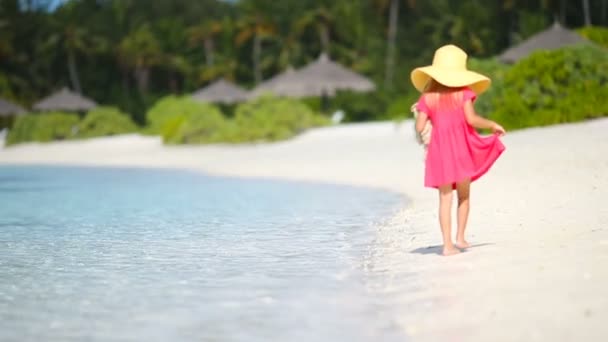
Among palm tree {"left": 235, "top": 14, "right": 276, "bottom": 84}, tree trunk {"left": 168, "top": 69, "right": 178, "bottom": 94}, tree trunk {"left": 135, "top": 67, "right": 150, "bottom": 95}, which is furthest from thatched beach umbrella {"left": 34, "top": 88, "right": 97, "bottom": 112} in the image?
tree trunk {"left": 168, "top": 69, "right": 178, "bottom": 94}

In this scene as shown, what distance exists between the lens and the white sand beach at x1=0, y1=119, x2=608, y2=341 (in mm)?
5430

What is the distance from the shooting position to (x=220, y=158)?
26703 millimetres

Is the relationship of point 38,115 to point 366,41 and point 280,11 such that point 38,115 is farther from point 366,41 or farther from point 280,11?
point 280,11

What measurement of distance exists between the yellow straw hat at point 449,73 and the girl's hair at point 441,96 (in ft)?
0.34

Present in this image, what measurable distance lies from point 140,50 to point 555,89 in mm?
41841

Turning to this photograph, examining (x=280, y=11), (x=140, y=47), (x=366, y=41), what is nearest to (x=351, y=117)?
(x=366, y=41)

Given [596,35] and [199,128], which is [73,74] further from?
[596,35]

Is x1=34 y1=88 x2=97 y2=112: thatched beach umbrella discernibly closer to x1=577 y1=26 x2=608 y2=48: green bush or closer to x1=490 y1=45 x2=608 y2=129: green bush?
x1=577 y1=26 x2=608 y2=48: green bush

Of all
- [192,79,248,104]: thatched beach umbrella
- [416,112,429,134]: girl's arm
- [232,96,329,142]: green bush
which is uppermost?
[416,112,429,134]: girl's arm

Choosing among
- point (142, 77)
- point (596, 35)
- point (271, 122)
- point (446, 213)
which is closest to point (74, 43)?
point (142, 77)

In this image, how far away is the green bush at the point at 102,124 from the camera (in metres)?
37.3

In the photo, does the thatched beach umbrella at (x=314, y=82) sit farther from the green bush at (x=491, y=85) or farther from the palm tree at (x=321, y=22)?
the palm tree at (x=321, y=22)

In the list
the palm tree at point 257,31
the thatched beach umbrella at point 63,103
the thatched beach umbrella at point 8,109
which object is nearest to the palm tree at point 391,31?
the palm tree at point 257,31

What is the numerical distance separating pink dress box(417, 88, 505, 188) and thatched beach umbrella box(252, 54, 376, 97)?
26891 mm
